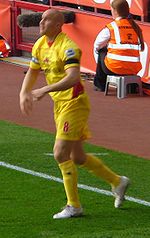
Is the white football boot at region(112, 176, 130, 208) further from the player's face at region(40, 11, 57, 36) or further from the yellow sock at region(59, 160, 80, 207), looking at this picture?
the player's face at region(40, 11, 57, 36)

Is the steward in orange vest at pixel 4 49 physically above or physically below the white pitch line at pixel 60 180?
below

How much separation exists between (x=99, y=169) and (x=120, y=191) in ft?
0.95

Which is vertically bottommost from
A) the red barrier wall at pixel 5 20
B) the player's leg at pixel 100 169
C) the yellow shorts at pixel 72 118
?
the red barrier wall at pixel 5 20

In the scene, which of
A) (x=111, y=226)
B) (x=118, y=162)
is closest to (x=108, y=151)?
(x=118, y=162)

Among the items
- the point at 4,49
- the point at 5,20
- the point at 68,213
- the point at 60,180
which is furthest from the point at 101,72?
the point at 68,213

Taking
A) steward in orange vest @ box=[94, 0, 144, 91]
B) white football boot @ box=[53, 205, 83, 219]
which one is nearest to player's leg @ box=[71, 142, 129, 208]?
white football boot @ box=[53, 205, 83, 219]

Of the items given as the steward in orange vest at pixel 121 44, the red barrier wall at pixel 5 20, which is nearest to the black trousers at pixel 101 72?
the steward in orange vest at pixel 121 44

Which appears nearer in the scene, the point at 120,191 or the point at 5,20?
the point at 120,191

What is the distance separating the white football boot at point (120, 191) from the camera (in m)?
8.73

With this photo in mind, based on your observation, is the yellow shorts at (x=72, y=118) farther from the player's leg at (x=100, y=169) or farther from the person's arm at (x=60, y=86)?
the person's arm at (x=60, y=86)

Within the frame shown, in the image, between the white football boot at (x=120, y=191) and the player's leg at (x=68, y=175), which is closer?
the player's leg at (x=68, y=175)

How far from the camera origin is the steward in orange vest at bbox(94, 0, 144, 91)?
1494 centimetres

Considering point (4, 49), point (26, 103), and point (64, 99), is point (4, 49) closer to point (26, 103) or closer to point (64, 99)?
point (64, 99)

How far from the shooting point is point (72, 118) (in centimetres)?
824
